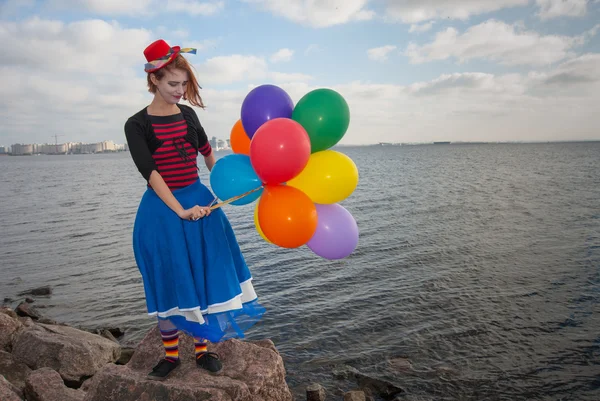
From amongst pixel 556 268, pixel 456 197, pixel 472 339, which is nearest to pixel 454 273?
pixel 556 268

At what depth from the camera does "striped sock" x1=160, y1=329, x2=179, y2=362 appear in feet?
13.6

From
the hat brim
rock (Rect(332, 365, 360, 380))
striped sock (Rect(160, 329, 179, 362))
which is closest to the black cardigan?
the hat brim

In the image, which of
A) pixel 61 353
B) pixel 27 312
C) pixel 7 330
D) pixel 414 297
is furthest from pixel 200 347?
pixel 27 312

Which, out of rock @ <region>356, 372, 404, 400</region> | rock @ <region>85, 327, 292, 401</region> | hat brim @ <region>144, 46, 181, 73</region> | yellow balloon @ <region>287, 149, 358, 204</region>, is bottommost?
rock @ <region>356, 372, 404, 400</region>

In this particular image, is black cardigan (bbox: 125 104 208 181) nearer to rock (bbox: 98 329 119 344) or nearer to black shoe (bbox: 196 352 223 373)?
black shoe (bbox: 196 352 223 373)

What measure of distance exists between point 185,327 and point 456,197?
27.7 metres

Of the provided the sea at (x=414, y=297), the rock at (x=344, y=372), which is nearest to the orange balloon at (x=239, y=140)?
the sea at (x=414, y=297)

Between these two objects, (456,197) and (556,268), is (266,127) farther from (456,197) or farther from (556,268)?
(456,197)

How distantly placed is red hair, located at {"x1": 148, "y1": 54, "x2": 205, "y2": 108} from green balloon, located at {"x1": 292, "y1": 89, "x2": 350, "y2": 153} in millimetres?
926

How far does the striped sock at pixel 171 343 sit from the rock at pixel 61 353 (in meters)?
3.25

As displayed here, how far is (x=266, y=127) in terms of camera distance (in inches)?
143

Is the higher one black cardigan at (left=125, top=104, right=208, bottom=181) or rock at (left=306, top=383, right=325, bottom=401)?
black cardigan at (left=125, top=104, right=208, bottom=181)

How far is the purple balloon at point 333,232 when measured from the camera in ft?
13.8

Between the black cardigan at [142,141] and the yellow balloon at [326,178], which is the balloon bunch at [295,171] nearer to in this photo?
the yellow balloon at [326,178]
